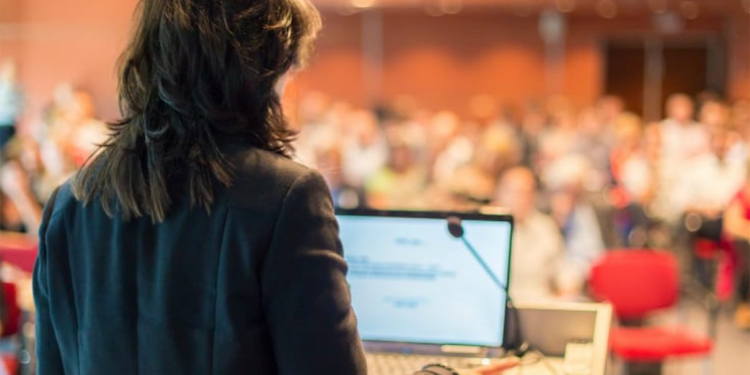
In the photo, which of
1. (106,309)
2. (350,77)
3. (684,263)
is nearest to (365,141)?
(684,263)

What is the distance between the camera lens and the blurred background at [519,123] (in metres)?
5.57

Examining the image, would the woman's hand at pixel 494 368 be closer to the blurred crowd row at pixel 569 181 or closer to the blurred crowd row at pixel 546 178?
the blurred crowd row at pixel 546 178

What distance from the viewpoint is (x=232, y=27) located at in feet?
4.38

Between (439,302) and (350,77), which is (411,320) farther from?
(350,77)

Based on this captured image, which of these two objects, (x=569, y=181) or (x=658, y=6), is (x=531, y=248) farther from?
(x=658, y=6)

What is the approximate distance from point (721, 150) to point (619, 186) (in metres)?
1.01

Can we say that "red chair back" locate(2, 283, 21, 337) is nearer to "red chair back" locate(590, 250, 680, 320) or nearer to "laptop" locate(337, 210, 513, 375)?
"laptop" locate(337, 210, 513, 375)

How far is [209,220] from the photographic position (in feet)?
4.36

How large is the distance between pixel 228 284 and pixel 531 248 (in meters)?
3.44

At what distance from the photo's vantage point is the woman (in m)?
1.30

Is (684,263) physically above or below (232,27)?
below

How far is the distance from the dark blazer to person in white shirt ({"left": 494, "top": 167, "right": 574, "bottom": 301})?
3172mm

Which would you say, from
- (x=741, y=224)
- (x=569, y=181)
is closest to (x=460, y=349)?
(x=569, y=181)

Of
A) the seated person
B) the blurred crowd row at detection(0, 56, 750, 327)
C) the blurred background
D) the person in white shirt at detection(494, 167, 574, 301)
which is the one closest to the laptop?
the blurred background
